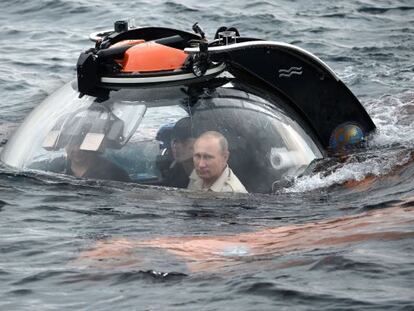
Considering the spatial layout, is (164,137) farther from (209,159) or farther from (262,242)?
(262,242)

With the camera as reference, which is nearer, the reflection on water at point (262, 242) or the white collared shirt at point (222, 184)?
the reflection on water at point (262, 242)

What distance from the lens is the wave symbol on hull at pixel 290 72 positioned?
9.17 meters

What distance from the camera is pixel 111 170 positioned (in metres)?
8.34

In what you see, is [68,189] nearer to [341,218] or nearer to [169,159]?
[169,159]

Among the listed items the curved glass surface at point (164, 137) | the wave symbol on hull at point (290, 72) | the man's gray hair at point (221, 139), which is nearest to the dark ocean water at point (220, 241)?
the curved glass surface at point (164, 137)

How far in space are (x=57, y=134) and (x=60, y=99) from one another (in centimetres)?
48

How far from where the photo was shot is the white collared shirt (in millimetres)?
8234

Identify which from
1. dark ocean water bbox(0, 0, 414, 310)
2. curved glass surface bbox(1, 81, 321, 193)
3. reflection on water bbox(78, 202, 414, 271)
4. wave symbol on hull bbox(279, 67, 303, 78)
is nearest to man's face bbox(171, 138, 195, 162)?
curved glass surface bbox(1, 81, 321, 193)

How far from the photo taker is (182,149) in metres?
8.23

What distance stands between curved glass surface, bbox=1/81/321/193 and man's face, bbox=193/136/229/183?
0.16 feet

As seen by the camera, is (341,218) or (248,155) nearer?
(341,218)

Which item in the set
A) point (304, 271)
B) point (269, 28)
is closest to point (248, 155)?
point (304, 271)

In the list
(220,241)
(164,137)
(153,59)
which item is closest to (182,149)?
(164,137)

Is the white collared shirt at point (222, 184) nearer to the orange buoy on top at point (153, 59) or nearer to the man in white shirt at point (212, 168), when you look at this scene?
the man in white shirt at point (212, 168)
